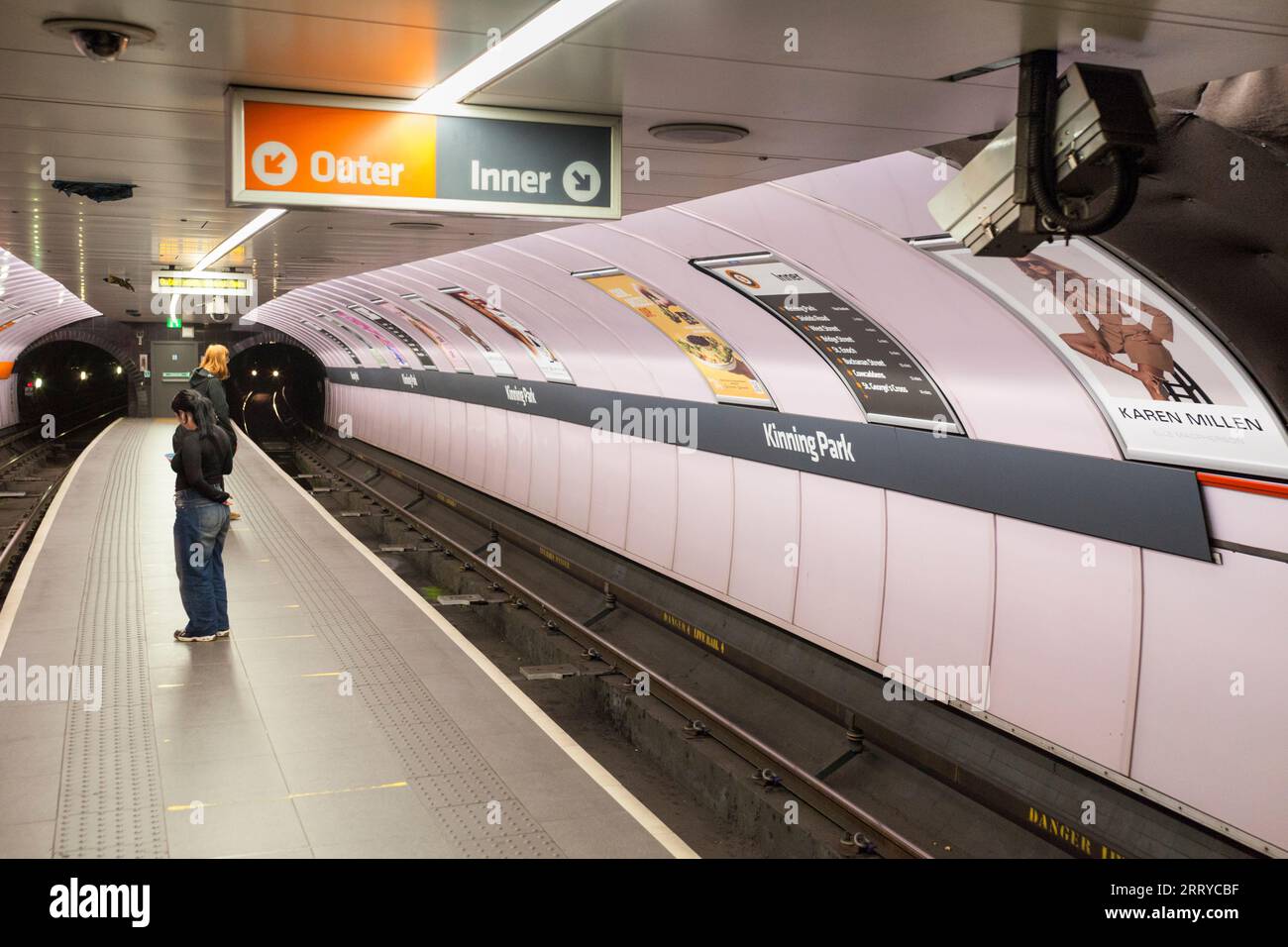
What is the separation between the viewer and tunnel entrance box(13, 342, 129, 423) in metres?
36.7

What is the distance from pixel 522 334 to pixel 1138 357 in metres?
9.85

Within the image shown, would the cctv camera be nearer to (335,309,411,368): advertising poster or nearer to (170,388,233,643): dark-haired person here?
(170,388,233,643): dark-haired person

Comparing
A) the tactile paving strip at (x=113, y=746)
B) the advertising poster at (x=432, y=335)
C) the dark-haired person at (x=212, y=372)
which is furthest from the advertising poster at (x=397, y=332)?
the tactile paving strip at (x=113, y=746)

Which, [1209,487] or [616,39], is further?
[1209,487]

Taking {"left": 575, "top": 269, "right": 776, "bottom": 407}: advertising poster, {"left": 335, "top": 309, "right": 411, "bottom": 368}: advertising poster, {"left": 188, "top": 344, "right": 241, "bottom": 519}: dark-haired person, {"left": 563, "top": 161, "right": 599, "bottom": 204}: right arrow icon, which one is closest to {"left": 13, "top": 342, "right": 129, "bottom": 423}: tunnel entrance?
{"left": 335, "top": 309, "right": 411, "bottom": 368}: advertising poster

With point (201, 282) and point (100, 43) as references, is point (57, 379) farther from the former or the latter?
point (100, 43)

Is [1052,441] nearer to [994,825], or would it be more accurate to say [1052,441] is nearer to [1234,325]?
[1234,325]

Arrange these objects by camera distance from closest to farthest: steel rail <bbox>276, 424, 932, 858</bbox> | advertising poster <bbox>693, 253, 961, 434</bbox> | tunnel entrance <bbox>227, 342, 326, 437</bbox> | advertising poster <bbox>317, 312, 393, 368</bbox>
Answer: steel rail <bbox>276, 424, 932, 858</bbox> → advertising poster <bbox>693, 253, 961, 434</bbox> → advertising poster <bbox>317, 312, 393, 368</bbox> → tunnel entrance <bbox>227, 342, 326, 437</bbox>

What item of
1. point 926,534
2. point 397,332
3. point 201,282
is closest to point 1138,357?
point 926,534

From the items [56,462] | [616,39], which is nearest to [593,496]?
[616,39]

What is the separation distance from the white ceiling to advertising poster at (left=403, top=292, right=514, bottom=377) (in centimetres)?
1008

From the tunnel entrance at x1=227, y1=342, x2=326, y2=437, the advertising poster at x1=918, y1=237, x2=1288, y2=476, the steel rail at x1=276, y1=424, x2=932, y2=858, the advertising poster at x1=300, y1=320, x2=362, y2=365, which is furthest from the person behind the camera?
the tunnel entrance at x1=227, y1=342, x2=326, y2=437

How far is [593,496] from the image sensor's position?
14.9m
